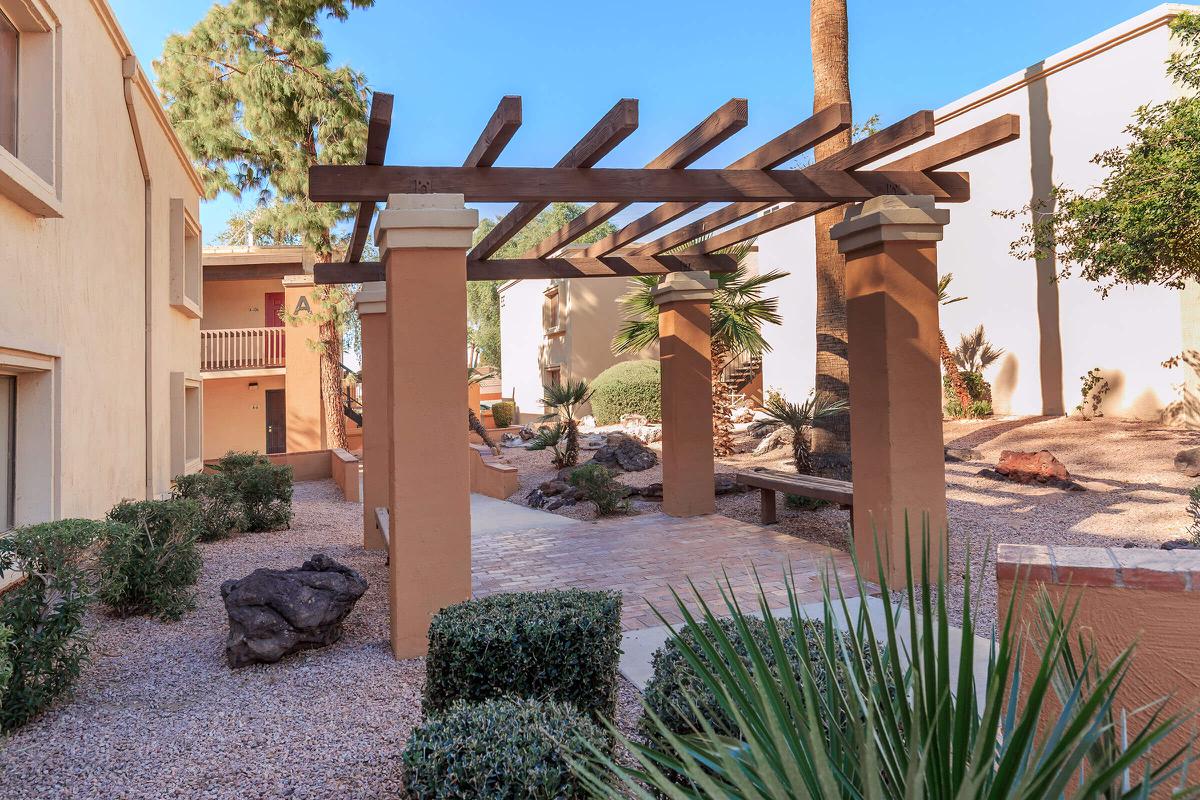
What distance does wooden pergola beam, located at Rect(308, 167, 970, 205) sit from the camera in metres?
5.09

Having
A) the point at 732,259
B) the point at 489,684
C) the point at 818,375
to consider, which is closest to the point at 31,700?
the point at 489,684

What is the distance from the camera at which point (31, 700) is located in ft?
12.8

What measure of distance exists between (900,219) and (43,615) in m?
6.13

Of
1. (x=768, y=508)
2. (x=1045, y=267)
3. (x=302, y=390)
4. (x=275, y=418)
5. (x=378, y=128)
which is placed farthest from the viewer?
(x=275, y=418)

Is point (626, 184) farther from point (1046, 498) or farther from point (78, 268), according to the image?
point (1046, 498)

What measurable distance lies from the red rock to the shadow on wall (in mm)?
5911

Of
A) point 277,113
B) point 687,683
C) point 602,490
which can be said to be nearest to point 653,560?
point 602,490

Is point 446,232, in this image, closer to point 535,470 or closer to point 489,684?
point 489,684

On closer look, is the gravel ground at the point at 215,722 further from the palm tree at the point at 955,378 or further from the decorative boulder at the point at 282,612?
the palm tree at the point at 955,378

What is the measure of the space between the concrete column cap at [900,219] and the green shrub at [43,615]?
18.5ft

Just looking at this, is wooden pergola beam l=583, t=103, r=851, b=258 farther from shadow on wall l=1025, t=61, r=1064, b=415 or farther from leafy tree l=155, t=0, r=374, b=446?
leafy tree l=155, t=0, r=374, b=446

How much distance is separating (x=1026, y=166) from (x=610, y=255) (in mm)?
11020

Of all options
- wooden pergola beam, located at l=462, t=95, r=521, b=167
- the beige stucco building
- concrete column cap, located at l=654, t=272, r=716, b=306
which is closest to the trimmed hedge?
wooden pergola beam, located at l=462, t=95, r=521, b=167

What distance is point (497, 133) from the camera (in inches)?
188
